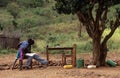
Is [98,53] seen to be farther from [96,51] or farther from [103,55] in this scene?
[103,55]

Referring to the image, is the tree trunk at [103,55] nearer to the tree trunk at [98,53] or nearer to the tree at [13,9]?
the tree trunk at [98,53]

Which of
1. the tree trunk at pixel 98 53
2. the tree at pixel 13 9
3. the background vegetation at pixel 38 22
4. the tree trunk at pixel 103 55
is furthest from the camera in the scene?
the tree at pixel 13 9

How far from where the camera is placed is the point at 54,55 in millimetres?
20406

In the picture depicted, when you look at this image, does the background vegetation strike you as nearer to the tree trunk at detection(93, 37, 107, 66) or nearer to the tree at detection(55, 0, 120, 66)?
the tree trunk at detection(93, 37, 107, 66)

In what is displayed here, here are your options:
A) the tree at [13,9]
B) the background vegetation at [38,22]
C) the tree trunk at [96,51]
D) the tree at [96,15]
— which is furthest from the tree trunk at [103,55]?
the tree at [13,9]

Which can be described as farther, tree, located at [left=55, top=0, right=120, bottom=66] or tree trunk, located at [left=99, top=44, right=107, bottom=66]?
tree trunk, located at [left=99, top=44, right=107, bottom=66]

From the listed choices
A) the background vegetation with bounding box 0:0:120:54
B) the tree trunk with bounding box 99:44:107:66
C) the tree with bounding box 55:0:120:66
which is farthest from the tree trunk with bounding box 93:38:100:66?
the background vegetation with bounding box 0:0:120:54

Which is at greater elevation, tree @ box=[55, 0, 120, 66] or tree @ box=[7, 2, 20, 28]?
tree @ box=[7, 2, 20, 28]

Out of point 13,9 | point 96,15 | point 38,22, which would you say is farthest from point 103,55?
point 13,9

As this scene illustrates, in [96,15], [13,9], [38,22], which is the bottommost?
[96,15]


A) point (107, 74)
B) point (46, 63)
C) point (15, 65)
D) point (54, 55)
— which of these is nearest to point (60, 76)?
point (107, 74)

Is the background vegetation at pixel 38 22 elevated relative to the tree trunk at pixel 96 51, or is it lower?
elevated

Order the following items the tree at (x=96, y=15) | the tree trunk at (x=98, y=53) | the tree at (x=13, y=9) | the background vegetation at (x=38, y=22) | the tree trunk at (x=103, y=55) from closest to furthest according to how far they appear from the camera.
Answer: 1. the tree at (x=96, y=15)
2. the tree trunk at (x=98, y=53)
3. the tree trunk at (x=103, y=55)
4. the background vegetation at (x=38, y=22)
5. the tree at (x=13, y=9)

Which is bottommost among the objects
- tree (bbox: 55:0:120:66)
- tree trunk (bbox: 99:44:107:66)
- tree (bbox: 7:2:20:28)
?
tree trunk (bbox: 99:44:107:66)
